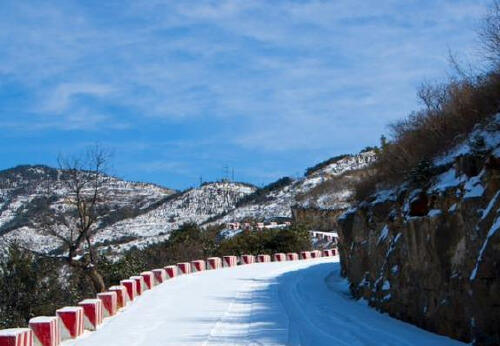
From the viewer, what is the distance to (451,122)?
16000 mm

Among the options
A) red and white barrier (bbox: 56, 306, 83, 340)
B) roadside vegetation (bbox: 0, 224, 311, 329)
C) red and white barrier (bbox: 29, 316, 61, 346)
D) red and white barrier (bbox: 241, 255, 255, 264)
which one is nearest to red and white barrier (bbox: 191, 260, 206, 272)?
roadside vegetation (bbox: 0, 224, 311, 329)

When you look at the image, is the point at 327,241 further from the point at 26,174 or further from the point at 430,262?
the point at 26,174

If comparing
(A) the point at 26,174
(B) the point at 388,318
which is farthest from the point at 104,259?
(A) the point at 26,174

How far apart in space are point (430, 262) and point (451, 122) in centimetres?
414

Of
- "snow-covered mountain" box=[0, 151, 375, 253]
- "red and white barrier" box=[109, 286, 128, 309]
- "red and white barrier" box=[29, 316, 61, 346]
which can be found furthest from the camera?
"snow-covered mountain" box=[0, 151, 375, 253]

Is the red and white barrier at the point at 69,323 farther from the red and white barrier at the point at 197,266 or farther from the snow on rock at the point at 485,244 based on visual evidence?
the red and white barrier at the point at 197,266

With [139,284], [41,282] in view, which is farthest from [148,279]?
[41,282]

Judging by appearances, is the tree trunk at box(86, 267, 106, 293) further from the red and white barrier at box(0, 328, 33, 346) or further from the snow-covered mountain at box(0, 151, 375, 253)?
the snow-covered mountain at box(0, 151, 375, 253)

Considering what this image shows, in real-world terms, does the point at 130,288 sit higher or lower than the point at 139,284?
lower

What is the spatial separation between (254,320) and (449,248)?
5444 mm

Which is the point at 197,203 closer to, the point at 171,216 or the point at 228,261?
the point at 171,216

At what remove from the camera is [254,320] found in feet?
52.3

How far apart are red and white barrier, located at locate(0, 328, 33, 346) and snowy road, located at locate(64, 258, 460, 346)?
7.51 ft

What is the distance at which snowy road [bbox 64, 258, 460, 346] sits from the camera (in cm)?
1313
